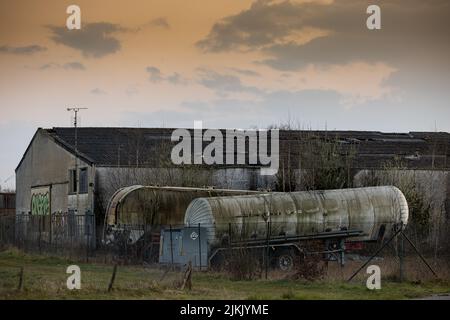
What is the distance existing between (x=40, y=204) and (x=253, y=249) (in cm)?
2863

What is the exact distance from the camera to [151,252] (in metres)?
36.0

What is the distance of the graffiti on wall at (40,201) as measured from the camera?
185ft

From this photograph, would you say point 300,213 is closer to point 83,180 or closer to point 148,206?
point 148,206

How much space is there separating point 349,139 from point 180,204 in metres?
21.3

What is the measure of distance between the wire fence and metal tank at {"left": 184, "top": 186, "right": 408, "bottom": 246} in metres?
0.07

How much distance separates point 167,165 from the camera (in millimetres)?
47531

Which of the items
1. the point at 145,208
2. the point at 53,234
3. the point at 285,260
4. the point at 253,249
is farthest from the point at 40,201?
the point at 253,249

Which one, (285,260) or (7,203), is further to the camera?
(7,203)

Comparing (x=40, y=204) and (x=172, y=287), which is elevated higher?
(x=40, y=204)

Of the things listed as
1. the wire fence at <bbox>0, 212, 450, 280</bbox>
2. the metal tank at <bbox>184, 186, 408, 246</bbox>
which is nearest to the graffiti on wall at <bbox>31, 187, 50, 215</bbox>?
the wire fence at <bbox>0, 212, 450, 280</bbox>

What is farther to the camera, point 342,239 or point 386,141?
point 386,141

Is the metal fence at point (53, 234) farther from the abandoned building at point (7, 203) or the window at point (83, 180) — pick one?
Result: the abandoned building at point (7, 203)
